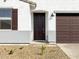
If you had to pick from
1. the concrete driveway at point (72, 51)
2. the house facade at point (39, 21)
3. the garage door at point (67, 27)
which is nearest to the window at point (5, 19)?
the house facade at point (39, 21)

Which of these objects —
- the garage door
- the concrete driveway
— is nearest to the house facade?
the garage door

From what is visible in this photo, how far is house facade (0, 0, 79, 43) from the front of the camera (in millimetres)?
20219

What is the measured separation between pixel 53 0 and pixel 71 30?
2.77 meters

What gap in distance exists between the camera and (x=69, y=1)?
21.6 metres

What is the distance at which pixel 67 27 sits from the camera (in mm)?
21750

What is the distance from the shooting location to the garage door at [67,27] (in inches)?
853

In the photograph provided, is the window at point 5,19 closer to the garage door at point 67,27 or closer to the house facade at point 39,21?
the house facade at point 39,21

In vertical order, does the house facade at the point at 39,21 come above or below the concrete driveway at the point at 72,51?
above

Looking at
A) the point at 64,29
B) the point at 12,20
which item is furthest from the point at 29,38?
the point at 64,29

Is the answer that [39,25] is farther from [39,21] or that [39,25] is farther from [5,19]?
[5,19]

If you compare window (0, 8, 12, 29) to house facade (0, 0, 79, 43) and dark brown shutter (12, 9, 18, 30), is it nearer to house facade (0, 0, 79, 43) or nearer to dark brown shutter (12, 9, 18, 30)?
house facade (0, 0, 79, 43)

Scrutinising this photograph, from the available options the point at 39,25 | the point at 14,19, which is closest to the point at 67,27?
the point at 39,25

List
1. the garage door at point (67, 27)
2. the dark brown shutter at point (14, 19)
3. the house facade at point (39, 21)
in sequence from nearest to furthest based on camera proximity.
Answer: the dark brown shutter at point (14, 19) < the house facade at point (39, 21) < the garage door at point (67, 27)

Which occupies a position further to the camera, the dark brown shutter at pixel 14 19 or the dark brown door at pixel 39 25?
the dark brown door at pixel 39 25
